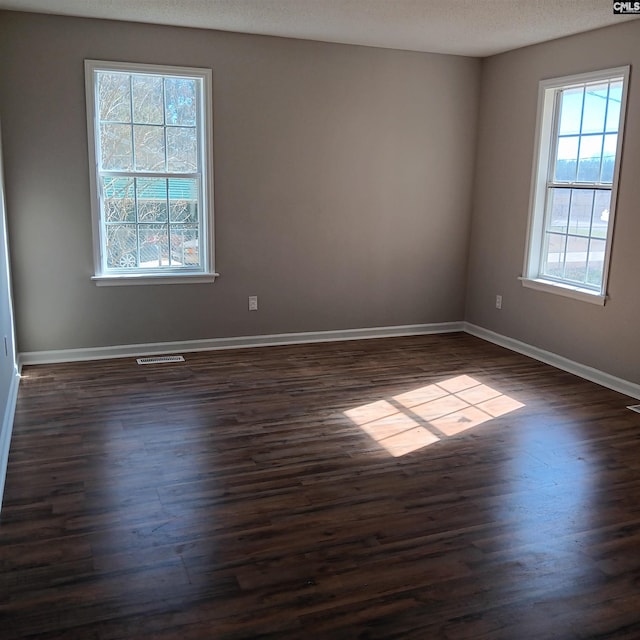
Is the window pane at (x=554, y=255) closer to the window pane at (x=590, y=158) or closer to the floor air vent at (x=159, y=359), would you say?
the window pane at (x=590, y=158)

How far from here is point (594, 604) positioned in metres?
2.27

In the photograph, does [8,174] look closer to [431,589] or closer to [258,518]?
[258,518]

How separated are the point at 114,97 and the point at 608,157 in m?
3.65

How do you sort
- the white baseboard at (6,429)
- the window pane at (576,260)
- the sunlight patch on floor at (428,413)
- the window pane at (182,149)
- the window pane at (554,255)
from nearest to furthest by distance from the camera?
1. the white baseboard at (6,429)
2. the sunlight patch on floor at (428,413)
3. the window pane at (576,260)
4. the window pane at (182,149)
5. the window pane at (554,255)

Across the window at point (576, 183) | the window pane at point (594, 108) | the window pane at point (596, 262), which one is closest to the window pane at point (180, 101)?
the window at point (576, 183)

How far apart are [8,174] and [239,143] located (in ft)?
5.64

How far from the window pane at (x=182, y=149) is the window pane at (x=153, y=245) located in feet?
1.60

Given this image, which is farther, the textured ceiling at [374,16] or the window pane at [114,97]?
the window pane at [114,97]

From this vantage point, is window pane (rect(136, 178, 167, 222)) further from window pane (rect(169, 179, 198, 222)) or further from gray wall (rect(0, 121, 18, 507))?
gray wall (rect(0, 121, 18, 507))

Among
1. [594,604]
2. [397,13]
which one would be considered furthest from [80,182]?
[594,604]

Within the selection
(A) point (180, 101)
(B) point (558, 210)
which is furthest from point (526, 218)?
(A) point (180, 101)

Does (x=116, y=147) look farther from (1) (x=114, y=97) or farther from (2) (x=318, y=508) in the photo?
(2) (x=318, y=508)

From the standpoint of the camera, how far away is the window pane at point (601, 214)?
15.7 ft

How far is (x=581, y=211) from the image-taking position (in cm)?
506
